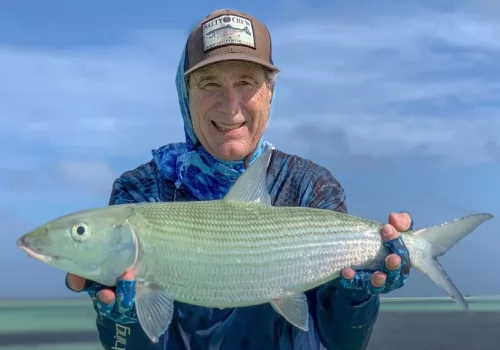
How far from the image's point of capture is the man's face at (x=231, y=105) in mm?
6230

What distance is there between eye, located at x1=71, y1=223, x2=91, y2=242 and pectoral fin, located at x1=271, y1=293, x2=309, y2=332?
140 centimetres

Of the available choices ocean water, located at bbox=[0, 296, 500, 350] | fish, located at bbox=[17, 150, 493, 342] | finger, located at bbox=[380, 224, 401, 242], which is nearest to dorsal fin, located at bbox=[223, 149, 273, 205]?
fish, located at bbox=[17, 150, 493, 342]

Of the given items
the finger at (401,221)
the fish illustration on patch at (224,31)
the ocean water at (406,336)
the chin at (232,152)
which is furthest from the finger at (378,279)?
the ocean water at (406,336)

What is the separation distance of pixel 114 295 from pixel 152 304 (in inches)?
10.3

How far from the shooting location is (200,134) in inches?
257

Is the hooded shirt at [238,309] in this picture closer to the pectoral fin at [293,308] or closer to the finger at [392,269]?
the finger at [392,269]

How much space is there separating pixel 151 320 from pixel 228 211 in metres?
0.94

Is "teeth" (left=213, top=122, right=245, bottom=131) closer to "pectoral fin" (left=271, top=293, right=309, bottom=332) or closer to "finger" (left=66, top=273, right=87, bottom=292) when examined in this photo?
"pectoral fin" (left=271, top=293, right=309, bottom=332)

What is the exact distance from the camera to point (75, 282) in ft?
17.5

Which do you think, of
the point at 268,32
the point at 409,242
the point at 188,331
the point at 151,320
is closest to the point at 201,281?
the point at 151,320

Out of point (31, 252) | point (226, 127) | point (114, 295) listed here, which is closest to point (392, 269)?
point (226, 127)

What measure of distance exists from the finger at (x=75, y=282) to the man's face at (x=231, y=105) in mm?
1708

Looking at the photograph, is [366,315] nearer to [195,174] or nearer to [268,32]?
[195,174]

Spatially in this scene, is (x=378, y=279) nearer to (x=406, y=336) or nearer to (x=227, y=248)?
(x=227, y=248)
